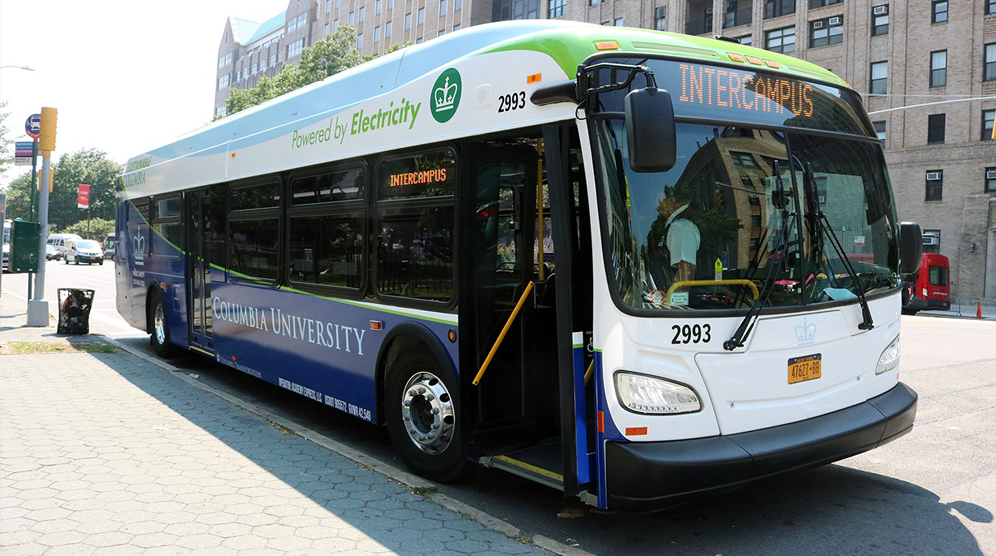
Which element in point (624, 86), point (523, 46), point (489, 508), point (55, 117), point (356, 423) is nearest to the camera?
point (624, 86)

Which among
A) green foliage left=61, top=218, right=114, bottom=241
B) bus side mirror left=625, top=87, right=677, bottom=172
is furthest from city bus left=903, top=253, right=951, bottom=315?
green foliage left=61, top=218, right=114, bottom=241

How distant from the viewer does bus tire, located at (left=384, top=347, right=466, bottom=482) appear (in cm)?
556

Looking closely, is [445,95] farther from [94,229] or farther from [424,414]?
[94,229]

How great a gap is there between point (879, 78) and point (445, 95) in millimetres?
39980

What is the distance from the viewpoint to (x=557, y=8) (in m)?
52.3

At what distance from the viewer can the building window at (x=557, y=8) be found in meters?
52.0

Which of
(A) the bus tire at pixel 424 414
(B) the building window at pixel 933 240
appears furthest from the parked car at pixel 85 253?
(A) the bus tire at pixel 424 414

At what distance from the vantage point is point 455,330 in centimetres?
543

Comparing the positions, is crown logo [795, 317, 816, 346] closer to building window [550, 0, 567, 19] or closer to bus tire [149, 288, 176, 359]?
bus tire [149, 288, 176, 359]

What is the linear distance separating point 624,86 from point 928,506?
3.50 m

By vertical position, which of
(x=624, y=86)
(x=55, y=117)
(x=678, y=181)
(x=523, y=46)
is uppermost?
(x=55, y=117)

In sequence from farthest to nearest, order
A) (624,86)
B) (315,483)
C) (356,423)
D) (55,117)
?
(55,117) < (356,423) < (315,483) < (624,86)

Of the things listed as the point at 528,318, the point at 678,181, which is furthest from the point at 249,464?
the point at 678,181

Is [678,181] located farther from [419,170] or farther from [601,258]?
[419,170]
